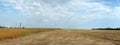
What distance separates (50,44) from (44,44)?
0.53 meters

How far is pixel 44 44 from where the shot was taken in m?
22.6

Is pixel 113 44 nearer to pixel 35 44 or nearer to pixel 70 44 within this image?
pixel 70 44

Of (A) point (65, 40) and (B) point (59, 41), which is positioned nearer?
(B) point (59, 41)

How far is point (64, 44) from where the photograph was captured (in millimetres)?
22469

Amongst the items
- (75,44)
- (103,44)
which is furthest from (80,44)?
(103,44)

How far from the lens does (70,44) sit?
73.3ft

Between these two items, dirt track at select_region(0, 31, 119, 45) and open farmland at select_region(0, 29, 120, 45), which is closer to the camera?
dirt track at select_region(0, 31, 119, 45)

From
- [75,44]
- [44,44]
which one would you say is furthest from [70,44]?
[44,44]

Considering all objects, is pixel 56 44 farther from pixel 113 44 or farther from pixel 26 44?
pixel 113 44

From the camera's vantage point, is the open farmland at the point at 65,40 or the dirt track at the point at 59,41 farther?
the open farmland at the point at 65,40

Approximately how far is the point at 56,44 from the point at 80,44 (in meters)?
2.08

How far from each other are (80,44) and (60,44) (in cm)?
173

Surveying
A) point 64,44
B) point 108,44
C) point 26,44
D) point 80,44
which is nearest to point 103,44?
point 108,44

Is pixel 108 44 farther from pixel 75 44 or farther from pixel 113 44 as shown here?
pixel 75 44
